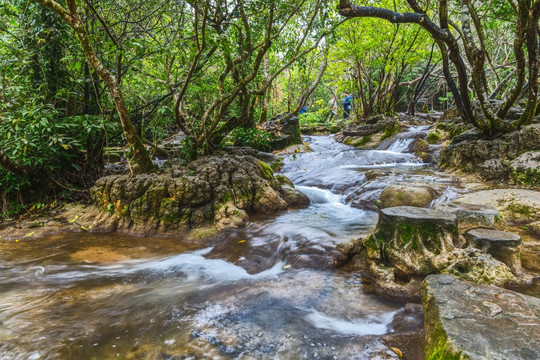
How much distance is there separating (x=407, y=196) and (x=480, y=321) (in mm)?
3829

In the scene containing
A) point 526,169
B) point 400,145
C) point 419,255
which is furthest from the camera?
point 400,145

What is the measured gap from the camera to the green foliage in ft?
34.6

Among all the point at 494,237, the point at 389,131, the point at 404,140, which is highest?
the point at 389,131

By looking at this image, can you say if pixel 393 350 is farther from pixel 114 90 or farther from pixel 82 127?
pixel 82 127

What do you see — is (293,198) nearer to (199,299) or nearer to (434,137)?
(199,299)

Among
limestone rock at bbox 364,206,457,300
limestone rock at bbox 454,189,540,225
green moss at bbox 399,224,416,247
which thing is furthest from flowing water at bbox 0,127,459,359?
limestone rock at bbox 454,189,540,225

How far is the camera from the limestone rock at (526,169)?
538 cm

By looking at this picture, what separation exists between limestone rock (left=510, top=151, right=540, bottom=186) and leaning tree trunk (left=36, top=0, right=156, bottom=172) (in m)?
7.34

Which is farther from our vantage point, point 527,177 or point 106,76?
point 527,177

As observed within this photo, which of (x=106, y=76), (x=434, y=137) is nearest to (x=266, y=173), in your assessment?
(x=106, y=76)

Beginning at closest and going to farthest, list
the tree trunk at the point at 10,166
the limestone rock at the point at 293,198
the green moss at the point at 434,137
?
the tree trunk at the point at 10,166
the limestone rock at the point at 293,198
the green moss at the point at 434,137

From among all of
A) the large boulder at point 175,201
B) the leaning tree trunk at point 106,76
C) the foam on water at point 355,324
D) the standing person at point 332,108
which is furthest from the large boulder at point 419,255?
the standing person at point 332,108

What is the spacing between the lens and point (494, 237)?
296 centimetres

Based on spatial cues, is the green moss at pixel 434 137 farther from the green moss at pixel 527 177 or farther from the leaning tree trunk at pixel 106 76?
the leaning tree trunk at pixel 106 76
